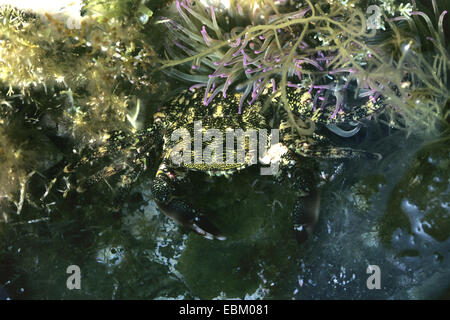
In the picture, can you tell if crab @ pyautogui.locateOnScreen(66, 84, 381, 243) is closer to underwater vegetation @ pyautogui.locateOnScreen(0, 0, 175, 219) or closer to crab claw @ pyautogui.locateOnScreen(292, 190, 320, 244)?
crab claw @ pyautogui.locateOnScreen(292, 190, 320, 244)

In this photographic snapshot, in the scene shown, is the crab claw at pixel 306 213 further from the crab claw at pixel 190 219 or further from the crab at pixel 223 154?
the crab claw at pixel 190 219

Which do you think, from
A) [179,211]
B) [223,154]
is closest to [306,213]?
[223,154]

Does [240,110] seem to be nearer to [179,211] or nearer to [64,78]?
[179,211]

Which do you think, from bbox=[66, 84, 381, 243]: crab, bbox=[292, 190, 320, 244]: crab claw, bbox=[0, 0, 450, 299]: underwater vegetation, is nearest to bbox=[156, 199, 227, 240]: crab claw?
bbox=[66, 84, 381, 243]: crab

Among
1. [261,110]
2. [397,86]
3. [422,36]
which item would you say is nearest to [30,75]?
[261,110]

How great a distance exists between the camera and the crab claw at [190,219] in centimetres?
218

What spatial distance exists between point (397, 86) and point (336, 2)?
27.0 inches

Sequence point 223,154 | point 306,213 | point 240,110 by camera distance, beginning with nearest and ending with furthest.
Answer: point 306,213, point 223,154, point 240,110

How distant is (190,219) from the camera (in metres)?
2.19

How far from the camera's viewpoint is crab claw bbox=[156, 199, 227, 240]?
7.16ft

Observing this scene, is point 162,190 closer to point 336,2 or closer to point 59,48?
point 59,48

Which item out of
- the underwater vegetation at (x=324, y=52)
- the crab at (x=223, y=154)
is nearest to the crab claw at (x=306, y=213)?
the crab at (x=223, y=154)

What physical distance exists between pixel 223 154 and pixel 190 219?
492 mm

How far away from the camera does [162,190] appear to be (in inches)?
87.7
